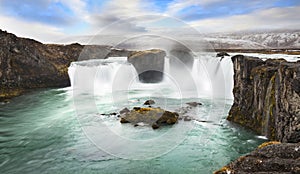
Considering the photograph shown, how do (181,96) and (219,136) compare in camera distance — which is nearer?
(219,136)

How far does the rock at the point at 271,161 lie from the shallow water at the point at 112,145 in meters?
4.83

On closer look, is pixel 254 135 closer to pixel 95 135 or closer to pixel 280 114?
pixel 280 114

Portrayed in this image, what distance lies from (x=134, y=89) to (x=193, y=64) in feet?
25.5

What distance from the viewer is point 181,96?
2267 cm

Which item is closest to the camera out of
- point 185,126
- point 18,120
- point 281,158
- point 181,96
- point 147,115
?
point 281,158

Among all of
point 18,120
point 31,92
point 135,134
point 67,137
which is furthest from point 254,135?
point 31,92

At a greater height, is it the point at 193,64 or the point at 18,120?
the point at 193,64

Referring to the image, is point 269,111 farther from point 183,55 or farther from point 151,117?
point 183,55

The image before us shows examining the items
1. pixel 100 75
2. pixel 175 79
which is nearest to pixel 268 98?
pixel 175 79

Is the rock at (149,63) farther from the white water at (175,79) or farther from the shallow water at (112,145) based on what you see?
the shallow water at (112,145)

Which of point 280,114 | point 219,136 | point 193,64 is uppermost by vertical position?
point 193,64

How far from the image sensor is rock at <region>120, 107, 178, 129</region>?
14389 mm

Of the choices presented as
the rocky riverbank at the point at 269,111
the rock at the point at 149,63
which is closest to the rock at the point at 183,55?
the rock at the point at 149,63

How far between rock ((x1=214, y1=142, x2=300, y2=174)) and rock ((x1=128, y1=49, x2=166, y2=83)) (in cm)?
2715
